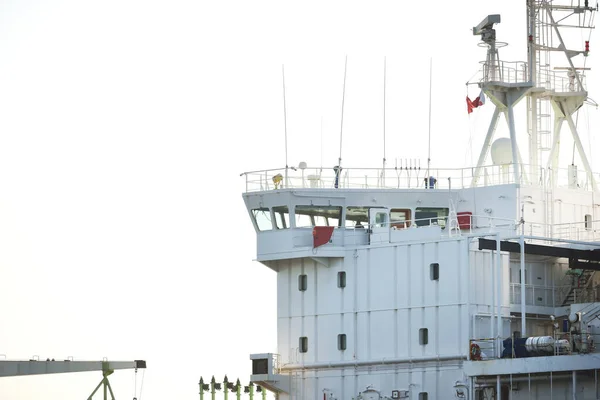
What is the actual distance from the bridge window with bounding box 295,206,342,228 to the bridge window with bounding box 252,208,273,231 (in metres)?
1.37

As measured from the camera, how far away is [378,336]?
2830 inches

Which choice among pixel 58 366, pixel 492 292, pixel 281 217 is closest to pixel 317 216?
pixel 281 217

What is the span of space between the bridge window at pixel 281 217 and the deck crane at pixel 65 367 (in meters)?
8.45

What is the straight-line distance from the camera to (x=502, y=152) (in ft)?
246

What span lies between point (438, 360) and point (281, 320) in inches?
336

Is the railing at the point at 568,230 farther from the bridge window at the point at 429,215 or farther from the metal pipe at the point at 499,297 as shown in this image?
the metal pipe at the point at 499,297

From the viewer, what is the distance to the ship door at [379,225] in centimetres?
7275

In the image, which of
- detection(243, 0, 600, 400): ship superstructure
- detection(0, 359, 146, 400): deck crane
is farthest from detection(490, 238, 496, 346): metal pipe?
detection(0, 359, 146, 400): deck crane

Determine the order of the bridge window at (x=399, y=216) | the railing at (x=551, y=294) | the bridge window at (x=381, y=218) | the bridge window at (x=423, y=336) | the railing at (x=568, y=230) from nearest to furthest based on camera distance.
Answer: the bridge window at (x=423, y=336), the railing at (x=551, y=294), the railing at (x=568, y=230), the bridge window at (x=381, y=218), the bridge window at (x=399, y=216)

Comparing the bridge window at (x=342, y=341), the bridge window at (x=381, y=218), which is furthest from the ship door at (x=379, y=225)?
the bridge window at (x=342, y=341)

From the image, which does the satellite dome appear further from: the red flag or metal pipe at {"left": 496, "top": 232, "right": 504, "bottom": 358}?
metal pipe at {"left": 496, "top": 232, "right": 504, "bottom": 358}

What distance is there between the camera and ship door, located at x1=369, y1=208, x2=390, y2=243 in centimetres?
7275

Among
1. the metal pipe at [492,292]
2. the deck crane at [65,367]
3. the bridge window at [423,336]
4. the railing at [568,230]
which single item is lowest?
the deck crane at [65,367]

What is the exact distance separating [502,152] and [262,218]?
34.3ft
